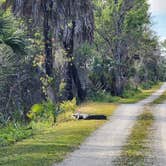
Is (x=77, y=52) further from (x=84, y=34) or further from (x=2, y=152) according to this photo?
(x=2, y=152)

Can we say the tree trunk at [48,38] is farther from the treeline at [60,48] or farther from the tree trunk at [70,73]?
the tree trunk at [70,73]

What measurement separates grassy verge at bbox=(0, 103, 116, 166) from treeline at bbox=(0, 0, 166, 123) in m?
3.06

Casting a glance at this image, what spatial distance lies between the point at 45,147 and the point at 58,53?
20.1 m

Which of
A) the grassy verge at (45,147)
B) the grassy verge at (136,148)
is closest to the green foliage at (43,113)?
the grassy verge at (45,147)

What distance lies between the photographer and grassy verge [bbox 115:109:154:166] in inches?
506

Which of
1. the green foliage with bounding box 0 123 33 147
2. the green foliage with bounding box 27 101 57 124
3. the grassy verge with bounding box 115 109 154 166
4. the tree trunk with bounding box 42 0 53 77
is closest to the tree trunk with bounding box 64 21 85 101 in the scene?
the tree trunk with bounding box 42 0 53 77

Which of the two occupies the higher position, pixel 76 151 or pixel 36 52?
pixel 36 52

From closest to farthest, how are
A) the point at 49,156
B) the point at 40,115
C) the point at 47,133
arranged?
the point at 49,156
the point at 47,133
the point at 40,115

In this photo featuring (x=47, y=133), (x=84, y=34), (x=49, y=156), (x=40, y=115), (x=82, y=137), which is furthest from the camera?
(x=84, y=34)

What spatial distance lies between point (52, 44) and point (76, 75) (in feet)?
21.6

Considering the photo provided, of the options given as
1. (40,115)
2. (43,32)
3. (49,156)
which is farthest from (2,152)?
(43,32)

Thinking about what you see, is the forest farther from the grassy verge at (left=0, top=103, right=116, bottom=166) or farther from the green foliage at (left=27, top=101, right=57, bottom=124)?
the grassy verge at (left=0, top=103, right=116, bottom=166)

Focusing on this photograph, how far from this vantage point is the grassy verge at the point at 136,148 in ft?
42.2

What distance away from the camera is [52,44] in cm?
3241
